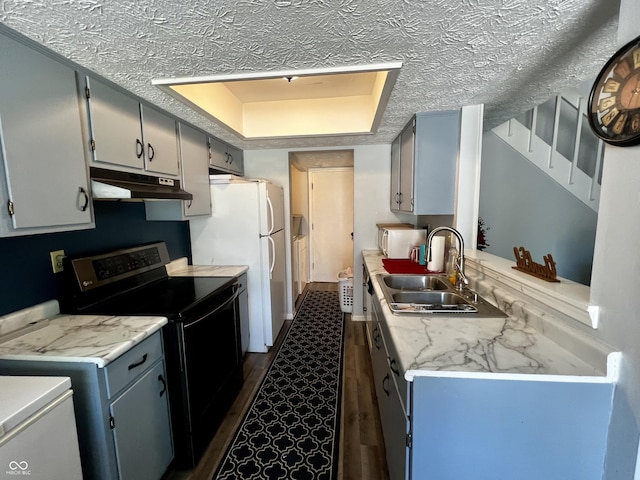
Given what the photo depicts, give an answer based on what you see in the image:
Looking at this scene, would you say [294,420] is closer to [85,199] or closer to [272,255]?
[272,255]

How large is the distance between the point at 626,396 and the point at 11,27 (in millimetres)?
2427

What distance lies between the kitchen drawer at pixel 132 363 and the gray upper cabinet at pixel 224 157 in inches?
69.4

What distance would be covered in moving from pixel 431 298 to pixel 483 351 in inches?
28.1

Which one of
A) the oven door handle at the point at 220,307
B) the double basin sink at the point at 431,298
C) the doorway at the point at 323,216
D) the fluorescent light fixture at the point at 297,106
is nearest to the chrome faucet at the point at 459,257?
the double basin sink at the point at 431,298

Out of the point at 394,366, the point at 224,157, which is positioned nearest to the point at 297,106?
the point at 224,157

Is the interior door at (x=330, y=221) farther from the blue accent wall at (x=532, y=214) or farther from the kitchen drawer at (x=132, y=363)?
the kitchen drawer at (x=132, y=363)

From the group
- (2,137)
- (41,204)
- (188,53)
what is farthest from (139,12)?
(41,204)

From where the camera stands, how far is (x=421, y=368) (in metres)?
0.92

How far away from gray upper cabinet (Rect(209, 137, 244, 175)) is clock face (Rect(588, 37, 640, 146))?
260cm

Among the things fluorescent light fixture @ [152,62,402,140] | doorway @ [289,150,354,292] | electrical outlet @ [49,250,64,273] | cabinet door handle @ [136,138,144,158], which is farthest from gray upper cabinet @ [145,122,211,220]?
doorway @ [289,150,354,292]

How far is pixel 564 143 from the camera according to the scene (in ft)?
10.1

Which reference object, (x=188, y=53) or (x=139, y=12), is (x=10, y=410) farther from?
(x=188, y=53)

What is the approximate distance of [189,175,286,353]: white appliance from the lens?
103 inches

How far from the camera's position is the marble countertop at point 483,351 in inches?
35.0
